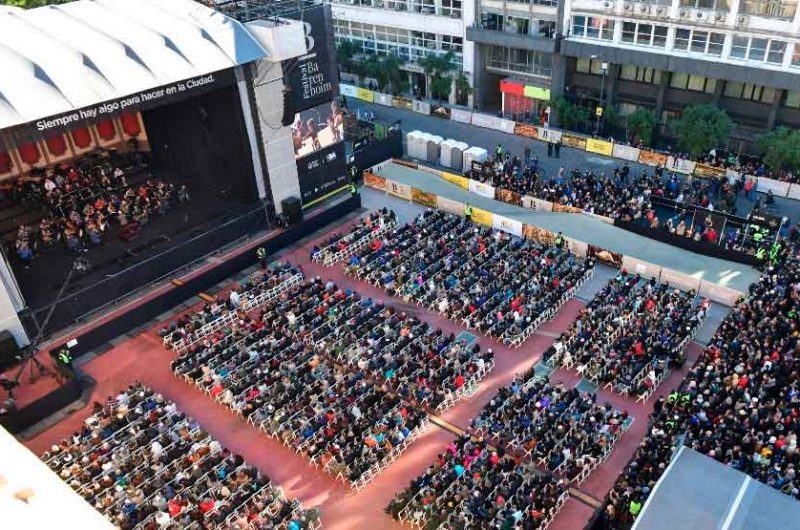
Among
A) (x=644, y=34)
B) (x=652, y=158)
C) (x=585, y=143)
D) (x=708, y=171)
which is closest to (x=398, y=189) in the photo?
(x=585, y=143)

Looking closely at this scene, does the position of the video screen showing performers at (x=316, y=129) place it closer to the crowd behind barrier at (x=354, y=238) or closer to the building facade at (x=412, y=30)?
the crowd behind barrier at (x=354, y=238)

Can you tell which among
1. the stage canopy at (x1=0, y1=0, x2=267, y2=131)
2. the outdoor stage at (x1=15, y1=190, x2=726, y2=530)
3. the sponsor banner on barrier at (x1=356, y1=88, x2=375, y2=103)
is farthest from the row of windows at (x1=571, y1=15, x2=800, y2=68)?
the stage canopy at (x1=0, y1=0, x2=267, y2=131)

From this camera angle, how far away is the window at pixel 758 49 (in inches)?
1524

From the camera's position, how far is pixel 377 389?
2514 centimetres

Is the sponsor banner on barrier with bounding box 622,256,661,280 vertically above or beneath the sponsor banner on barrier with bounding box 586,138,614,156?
beneath

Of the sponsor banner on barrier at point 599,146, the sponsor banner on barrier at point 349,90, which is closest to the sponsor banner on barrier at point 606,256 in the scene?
the sponsor banner on barrier at point 599,146

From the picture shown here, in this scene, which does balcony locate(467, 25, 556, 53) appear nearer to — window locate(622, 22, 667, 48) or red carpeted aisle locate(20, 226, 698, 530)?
window locate(622, 22, 667, 48)

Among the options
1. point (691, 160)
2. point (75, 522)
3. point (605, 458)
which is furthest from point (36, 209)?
point (691, 160)

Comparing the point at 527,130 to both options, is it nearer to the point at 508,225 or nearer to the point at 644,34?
the point at 644,34

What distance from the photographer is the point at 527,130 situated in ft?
160

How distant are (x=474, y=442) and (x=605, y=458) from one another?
4581mm

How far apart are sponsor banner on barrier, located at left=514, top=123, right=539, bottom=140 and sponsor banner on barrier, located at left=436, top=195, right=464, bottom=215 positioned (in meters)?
13.5

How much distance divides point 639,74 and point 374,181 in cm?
2035

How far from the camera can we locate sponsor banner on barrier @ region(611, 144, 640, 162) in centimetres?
4384
